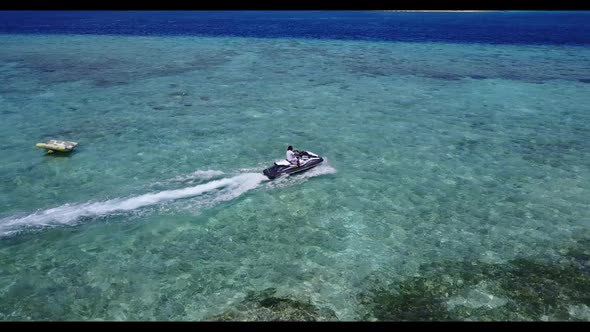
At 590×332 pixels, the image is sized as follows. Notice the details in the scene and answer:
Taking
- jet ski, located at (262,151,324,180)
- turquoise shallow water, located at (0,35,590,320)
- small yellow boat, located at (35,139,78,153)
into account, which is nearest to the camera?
turquoise shallow water, located at (0,35,590,320)

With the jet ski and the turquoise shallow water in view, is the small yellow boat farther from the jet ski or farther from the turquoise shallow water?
the jet ski

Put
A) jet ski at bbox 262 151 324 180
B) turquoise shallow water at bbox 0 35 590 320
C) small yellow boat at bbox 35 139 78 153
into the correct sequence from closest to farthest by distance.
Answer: turquoise shallow water at bbox 0 35 590 320 < jet ski at bbox 262 151 324 180 < small yellow boat at bbox 35 139 78 153

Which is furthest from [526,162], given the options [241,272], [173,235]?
[173,235]

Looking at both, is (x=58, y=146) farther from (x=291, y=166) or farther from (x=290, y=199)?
(x=290, y=199)

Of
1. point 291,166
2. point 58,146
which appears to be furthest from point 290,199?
point 58,146

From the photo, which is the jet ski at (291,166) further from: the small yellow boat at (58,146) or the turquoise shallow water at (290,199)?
the small yellow boat at (58,146)

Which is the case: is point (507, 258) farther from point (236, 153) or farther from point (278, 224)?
point (236, 153)

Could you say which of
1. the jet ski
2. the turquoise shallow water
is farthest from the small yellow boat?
the jet ski
